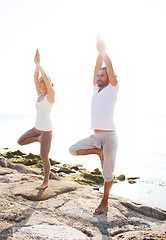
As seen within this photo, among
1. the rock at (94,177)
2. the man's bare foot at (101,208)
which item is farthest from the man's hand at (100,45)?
the rock at (94,177)

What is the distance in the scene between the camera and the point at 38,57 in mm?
5090

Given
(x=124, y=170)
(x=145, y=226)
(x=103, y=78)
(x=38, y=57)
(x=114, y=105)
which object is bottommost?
(x=124, y=170)

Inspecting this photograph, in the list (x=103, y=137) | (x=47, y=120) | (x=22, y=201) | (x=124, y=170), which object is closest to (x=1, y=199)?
(x=22, y=201)

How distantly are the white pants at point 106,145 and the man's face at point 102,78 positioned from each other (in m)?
0.82

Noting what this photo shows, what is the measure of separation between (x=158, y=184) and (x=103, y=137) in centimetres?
691

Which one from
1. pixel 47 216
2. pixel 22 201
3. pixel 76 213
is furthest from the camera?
pixel 22 201

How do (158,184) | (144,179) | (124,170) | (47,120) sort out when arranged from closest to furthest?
1. (47,120)
2. (158,184)
3. (144,179)
4. (124,170)

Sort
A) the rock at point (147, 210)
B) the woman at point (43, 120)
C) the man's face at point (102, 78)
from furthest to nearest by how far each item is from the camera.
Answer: the woman at point (43, 120)
the rock at point (147, 210)
the man's face at point (102, 78)

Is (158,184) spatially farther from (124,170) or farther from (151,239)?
(151,239)

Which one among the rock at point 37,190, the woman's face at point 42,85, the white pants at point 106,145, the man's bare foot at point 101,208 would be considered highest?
the woman's face at point 42,85

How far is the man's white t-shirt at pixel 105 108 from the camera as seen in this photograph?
3979mm

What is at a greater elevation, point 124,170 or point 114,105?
point 114,105

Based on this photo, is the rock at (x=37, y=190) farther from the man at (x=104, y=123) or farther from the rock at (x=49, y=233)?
the rock at (x=49, y=233)

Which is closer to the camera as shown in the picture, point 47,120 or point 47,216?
point 47,216
